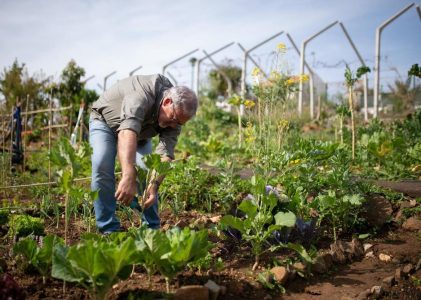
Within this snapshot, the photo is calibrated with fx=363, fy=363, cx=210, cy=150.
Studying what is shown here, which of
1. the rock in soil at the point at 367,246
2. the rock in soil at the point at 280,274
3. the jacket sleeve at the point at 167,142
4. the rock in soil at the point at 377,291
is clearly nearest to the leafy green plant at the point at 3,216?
the jacket sleeve at the point at 167,142

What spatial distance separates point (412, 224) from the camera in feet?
8.75

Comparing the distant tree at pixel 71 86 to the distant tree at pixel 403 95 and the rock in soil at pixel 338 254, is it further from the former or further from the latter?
the rock in soil at pixel 338 254

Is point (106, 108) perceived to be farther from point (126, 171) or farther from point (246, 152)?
point (246, 152)

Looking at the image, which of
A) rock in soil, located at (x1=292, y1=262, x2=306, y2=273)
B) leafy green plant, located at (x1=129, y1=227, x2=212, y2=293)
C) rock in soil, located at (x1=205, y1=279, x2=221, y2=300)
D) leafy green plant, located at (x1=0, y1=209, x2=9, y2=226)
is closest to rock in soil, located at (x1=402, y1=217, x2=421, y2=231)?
rock in soil, located at (x1=292, y1=262, x2=306, y2=273)

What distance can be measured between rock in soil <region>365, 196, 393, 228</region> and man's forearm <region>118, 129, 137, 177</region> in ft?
6.04

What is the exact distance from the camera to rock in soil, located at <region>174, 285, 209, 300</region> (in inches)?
62.7

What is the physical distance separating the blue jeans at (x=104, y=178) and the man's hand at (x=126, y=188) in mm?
473

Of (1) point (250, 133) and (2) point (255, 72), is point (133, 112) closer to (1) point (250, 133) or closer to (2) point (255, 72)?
(1) point (250, 133)

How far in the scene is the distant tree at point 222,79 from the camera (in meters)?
14.7

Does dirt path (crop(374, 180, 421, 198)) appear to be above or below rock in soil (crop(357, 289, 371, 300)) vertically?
above

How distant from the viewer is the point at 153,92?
2355mm

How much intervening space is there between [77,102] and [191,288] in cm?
921

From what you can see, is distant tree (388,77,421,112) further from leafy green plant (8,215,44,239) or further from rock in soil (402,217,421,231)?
leafy green plant (8,215,44,239)

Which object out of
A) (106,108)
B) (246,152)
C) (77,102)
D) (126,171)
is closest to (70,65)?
(77,102)
